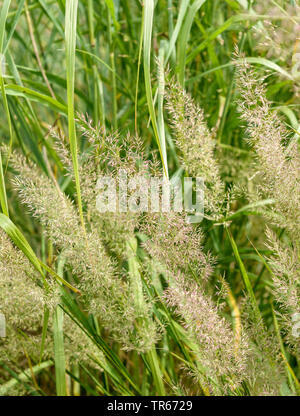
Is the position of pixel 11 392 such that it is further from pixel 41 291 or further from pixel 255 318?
pixel 255 318

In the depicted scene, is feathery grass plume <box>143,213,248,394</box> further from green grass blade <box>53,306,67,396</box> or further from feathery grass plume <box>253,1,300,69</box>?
feathery grass plume <box>253,1,300,69</box>

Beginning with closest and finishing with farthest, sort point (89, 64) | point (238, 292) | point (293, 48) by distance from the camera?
1. point (293, 48)
2. point (89, 64)
3. point (238, 292)

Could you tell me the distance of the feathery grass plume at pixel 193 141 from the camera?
0.62 m

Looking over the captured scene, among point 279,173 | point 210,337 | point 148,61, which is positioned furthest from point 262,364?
point 148,61

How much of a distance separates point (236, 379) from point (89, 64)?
0.71 metres

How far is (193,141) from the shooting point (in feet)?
2.07

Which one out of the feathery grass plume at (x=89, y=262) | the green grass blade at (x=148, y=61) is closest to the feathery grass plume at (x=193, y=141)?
the green grass blade at (x=148, y=61)

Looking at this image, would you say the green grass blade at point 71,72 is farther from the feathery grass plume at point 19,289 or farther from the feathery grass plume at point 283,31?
the feathery grass plume at point 283,31

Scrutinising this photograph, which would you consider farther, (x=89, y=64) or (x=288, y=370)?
(x=89, y=64)

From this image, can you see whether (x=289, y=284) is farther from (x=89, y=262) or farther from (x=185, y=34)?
(x=185, y=34)

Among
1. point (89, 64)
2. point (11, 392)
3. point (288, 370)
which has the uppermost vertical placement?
point (89, 64)

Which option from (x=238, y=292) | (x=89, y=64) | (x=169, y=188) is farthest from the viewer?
(x=238, y=292)
